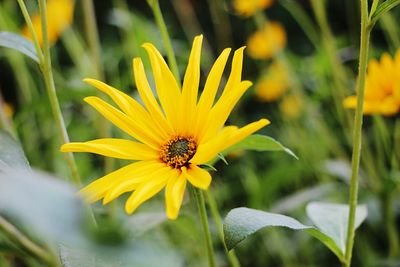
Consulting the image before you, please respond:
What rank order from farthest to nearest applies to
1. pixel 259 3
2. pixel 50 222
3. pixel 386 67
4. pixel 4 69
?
pixel 4 69
pixel 259 3
pixel 386 67
pixel 50 222

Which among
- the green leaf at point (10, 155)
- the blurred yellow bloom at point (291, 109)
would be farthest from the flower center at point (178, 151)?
the blurred yellow bloom at point (291, 109)

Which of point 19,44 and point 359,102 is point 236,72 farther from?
point 19,44

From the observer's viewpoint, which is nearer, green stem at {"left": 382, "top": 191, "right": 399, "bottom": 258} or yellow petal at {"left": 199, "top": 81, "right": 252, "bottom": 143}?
yellow petal at {"left": 199, "top": 81, "right": 252, "bottom": 143}

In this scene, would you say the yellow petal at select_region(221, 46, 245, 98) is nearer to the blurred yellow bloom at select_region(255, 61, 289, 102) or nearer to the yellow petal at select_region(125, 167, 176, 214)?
the yellow petal at select_region(125, 167, 176, 214)

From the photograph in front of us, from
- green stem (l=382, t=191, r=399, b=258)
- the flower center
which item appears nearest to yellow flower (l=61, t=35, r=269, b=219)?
the flower center

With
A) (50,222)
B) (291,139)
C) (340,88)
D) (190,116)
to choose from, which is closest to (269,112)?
(291,139)

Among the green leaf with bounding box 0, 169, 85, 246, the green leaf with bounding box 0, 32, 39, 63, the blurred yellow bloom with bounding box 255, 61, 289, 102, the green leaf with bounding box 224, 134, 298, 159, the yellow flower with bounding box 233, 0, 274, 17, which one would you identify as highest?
the yellow flower with bounding box 233, 0, 274, 17

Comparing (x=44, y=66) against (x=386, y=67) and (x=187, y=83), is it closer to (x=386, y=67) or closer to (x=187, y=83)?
(x=187, y=83)
